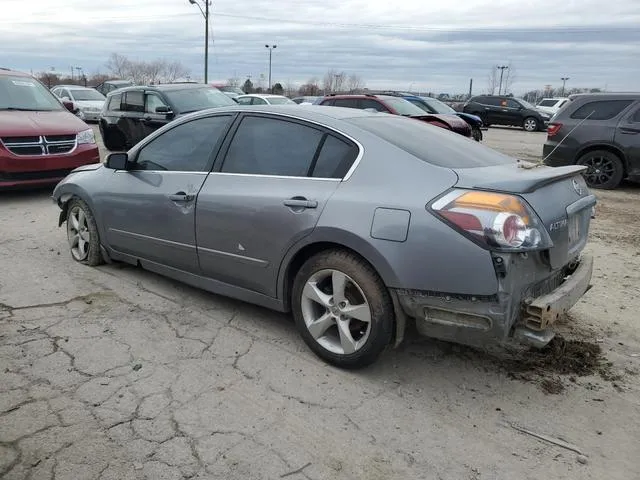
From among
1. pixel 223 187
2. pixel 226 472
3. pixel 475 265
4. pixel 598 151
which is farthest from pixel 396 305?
pixel 598 151

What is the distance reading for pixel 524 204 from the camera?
9.38ft

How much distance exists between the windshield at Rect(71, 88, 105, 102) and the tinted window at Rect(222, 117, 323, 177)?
73.0ft

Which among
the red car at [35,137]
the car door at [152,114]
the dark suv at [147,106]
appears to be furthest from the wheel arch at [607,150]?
the red car at [35,137]

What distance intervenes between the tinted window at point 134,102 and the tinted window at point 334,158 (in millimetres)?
9663

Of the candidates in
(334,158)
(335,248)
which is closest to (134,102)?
(334,158)

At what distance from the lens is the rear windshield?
3.30 meters

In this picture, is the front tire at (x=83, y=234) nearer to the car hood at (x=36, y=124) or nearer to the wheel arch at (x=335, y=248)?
the wheel arch at (x=335, y=248)

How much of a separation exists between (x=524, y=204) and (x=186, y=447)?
210 cm

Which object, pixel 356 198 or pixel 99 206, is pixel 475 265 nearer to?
pixel 356 198

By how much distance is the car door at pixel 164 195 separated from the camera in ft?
13.3

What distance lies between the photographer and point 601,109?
971cm

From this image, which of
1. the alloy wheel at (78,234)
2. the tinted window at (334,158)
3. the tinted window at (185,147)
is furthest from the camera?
the alloy wheel at (78,234)

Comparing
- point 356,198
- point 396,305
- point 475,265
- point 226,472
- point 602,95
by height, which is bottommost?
point 226,472

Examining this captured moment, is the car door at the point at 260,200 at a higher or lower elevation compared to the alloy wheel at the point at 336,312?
higher
